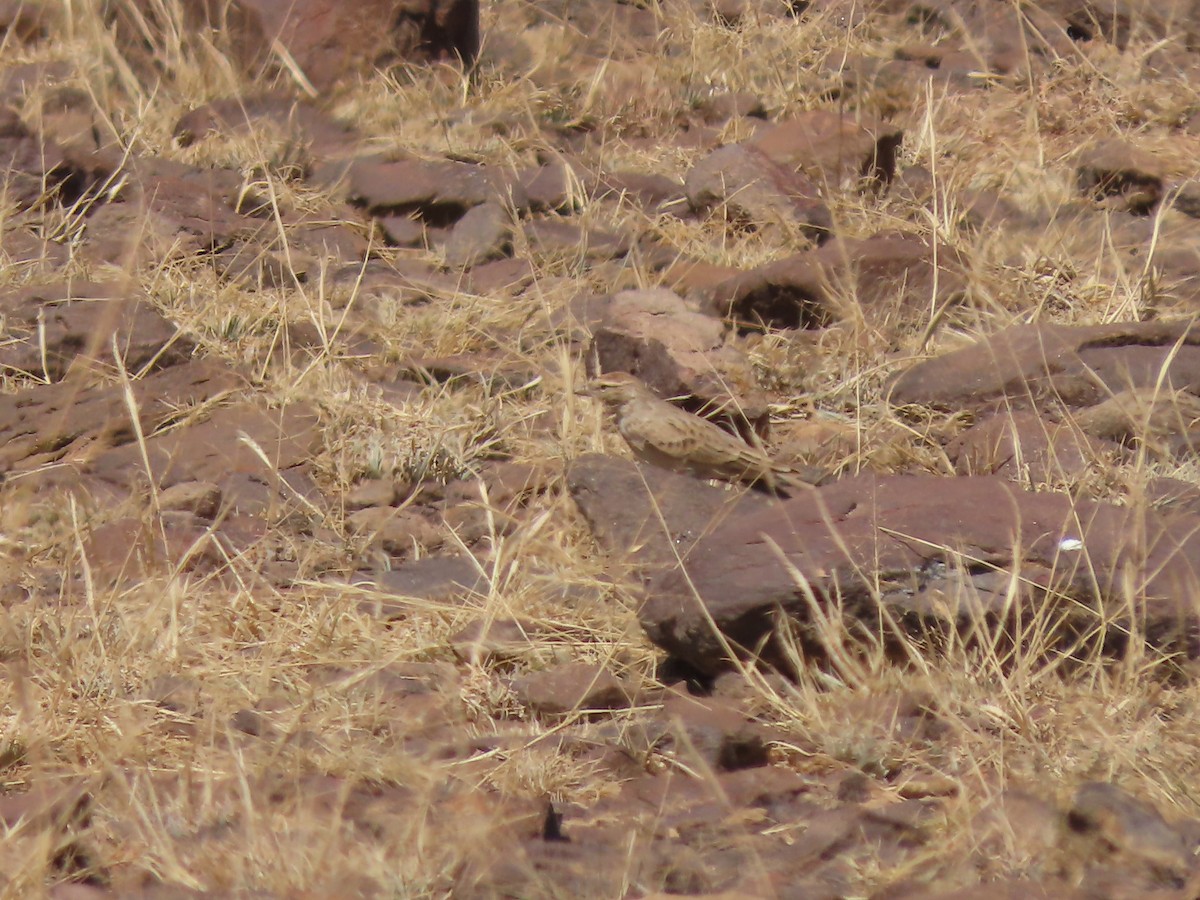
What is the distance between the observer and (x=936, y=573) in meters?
3.21

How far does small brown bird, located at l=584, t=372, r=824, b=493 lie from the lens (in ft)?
13.4

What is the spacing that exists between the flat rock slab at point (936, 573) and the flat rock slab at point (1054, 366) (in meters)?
1.10

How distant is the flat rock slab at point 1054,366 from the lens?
444 centimetres

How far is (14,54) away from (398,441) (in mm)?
3488

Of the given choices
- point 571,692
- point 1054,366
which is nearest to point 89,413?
point 571,692

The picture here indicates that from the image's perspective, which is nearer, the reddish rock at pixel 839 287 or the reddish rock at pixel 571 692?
the reddish rock at pixel 571 692

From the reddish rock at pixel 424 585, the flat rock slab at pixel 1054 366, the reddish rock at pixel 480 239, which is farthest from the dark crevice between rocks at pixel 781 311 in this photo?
the reddish rock at pixel 424 585

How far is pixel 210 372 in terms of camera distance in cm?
480

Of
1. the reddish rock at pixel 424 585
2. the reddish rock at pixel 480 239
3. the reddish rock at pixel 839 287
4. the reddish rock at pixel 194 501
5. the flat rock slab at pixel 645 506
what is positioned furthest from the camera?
the reddish rock at pixel 480 239

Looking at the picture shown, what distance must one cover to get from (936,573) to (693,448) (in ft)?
3.30

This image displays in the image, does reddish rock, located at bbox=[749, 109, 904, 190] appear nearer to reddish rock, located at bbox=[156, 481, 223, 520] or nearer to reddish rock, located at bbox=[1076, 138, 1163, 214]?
reddish rock, located at bbox=[1076, 138, 1163, 214]

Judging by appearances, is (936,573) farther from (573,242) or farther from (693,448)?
(573,242)

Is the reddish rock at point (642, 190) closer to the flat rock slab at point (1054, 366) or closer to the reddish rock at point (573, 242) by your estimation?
the reddish rock at point (573, 242)

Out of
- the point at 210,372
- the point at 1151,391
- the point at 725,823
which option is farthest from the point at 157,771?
the point at 1151,391
